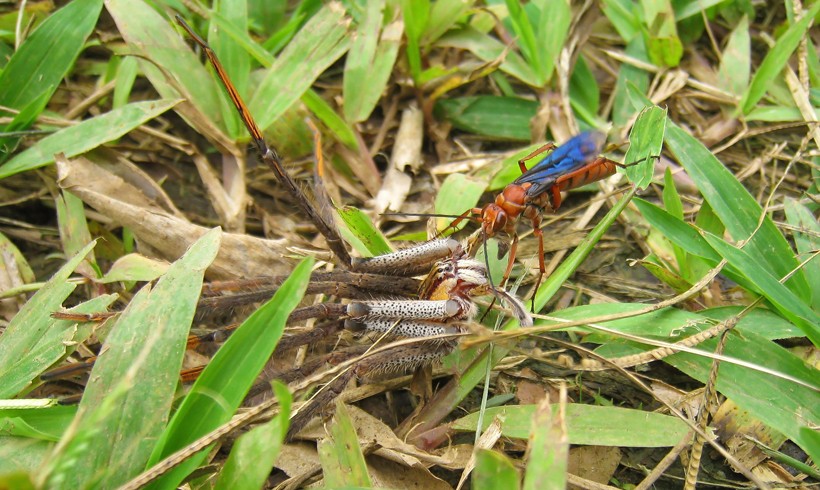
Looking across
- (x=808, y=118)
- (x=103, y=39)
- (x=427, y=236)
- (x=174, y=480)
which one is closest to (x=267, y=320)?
(x=174, y=480)

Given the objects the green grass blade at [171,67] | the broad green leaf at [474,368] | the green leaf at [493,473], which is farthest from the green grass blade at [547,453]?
the green grass blade at [171,67]

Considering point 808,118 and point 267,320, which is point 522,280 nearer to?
point 267,320

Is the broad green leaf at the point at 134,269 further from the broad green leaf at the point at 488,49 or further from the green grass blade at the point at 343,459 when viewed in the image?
the broad green leaf at the point at 488,49

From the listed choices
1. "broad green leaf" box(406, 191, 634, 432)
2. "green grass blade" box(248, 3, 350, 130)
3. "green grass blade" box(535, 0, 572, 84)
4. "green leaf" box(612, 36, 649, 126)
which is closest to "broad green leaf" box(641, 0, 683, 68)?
"green leaf" box(612, 36, 649, 126)

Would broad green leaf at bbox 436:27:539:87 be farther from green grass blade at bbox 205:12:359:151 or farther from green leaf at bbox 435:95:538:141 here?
green grass blade at bbox 205:12:359:151

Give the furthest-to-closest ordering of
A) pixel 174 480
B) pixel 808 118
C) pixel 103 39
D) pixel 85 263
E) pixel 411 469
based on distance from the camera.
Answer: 1. pixel 103 39
2. pixel 808 118
3. pixel 85 263
4. pixel 411 469
5. pixel 174 480

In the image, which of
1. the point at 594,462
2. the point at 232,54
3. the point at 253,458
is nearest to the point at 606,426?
the point at 594,462
